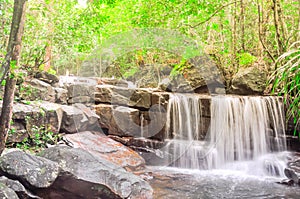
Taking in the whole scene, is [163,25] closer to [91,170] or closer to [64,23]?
[64,23]

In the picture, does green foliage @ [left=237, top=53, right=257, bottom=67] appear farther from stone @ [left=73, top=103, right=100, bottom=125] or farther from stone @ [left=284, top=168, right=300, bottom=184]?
stone @ [left=73, top=103, right=100, bottom=125]

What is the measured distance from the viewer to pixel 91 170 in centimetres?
383

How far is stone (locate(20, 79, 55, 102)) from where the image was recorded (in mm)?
5465

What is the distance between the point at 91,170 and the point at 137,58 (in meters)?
10.3

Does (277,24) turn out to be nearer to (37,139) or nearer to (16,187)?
(37,139)

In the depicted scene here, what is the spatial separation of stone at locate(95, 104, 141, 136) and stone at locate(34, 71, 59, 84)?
138cm

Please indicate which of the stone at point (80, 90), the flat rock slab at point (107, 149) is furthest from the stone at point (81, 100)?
the flat rock slab at point (107, 149)

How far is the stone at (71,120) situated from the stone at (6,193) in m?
3.26

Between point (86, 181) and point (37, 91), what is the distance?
3.13m

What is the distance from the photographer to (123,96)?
310 inches

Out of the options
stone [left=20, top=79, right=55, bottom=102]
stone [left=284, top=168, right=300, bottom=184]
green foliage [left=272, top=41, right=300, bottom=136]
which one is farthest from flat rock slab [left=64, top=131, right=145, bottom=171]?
green foliage [left=272, top=41, right=300, bottom=136]

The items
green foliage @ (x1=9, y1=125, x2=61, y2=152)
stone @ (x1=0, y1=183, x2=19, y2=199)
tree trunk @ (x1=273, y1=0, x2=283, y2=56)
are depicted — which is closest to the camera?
stone @ (x1=0, y1=183, x2=19, y2=199)

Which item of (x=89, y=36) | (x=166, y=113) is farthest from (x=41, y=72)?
(x=166, y=113)

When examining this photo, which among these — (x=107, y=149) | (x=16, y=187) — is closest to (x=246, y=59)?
(x=107, y=149)
